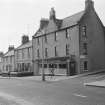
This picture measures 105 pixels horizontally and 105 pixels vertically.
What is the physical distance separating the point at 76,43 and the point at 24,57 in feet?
73.6

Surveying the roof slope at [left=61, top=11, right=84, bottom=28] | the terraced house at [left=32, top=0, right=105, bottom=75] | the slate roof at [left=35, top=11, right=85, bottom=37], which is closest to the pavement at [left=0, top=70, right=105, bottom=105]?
the terraced house at [left=32, top=0, right=105, bottom=75]

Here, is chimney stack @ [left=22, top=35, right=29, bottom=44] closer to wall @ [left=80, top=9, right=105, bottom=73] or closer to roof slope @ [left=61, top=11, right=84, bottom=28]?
roof slope @ [left=61, top=11, right=84, bottom=28]

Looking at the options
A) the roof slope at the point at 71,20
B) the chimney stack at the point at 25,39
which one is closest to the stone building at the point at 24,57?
the chimney stack at the point at 25,39

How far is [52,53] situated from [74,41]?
7.17 meters

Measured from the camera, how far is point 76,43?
38938 mm

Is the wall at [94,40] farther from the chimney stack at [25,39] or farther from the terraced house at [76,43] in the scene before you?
the chimney stack at [25,39]

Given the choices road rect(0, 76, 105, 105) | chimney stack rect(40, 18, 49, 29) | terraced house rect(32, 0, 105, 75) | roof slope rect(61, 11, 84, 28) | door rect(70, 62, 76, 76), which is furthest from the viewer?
chimney stack rect(40, 18, 49, 29)

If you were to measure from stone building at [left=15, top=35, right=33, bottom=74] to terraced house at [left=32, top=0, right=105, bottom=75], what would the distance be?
8980 mm

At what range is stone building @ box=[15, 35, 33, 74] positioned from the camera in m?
54.2

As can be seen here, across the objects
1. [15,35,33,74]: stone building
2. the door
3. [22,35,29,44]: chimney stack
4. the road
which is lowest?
the road

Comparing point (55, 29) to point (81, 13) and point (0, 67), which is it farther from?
point (0, 67)

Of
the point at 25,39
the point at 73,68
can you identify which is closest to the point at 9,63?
the point at 25,39

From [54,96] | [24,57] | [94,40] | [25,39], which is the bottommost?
[54,96]

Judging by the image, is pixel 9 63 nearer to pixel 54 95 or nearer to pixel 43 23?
pixel 43 23
